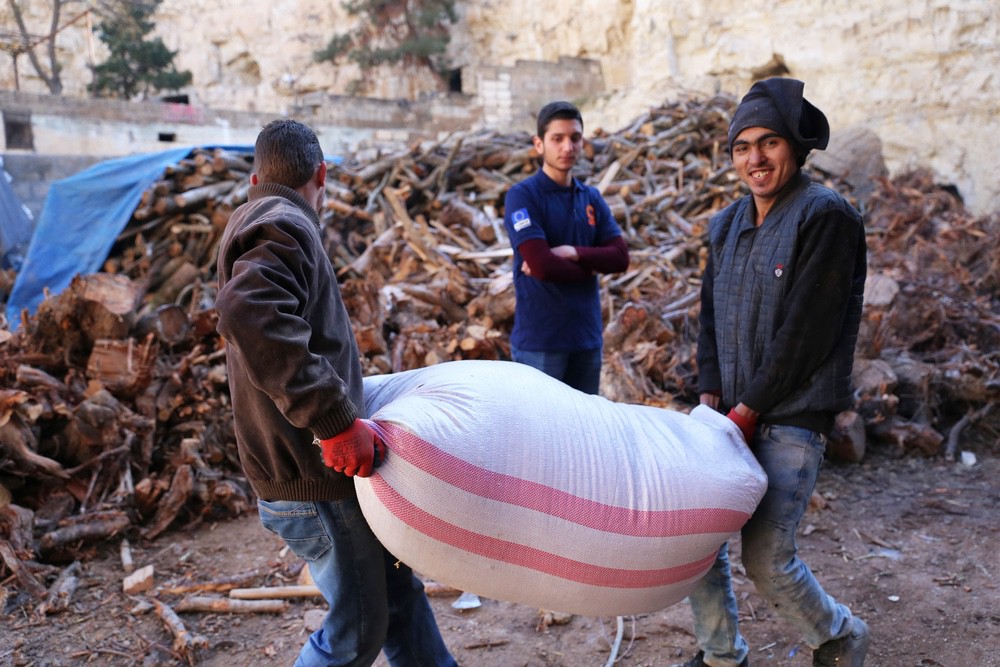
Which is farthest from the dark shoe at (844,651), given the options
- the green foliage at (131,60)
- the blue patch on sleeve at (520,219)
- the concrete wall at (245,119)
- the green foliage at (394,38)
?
the green foliage at (131,60)

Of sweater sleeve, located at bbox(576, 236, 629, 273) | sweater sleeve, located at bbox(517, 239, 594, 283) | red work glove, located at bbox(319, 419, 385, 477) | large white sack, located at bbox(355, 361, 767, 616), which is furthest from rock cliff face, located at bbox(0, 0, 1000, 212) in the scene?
red work glove, located at bbox(319, 419, 385, 477)

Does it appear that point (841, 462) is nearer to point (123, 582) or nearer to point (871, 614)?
point (871, 614)

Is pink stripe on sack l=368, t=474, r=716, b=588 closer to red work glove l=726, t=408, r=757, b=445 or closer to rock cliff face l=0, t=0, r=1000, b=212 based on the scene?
red work glove l=726, t=408, r=757, b=445

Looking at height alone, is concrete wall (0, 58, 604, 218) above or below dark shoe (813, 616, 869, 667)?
above

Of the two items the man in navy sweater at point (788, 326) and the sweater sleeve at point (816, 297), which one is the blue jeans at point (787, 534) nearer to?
the man in navy sweater at point (788, 326)

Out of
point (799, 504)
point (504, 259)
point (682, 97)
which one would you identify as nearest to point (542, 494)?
point (799, 504)

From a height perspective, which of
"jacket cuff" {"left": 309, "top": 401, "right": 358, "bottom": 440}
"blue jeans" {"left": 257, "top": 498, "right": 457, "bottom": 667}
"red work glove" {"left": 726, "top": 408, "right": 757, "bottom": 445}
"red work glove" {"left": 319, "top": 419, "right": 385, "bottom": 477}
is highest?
"jacket cuff" {"left": 309, "top": 401, "right": 358, "bottom": 440}

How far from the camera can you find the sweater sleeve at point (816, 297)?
1933mm

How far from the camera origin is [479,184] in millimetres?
8617

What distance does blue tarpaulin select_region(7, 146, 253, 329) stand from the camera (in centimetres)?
699

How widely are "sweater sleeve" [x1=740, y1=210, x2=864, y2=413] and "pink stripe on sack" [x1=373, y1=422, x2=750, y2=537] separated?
0.47m

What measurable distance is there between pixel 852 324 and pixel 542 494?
42.1 inches

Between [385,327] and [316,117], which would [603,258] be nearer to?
[385,327]

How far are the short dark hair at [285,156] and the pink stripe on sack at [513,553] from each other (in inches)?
33.2
